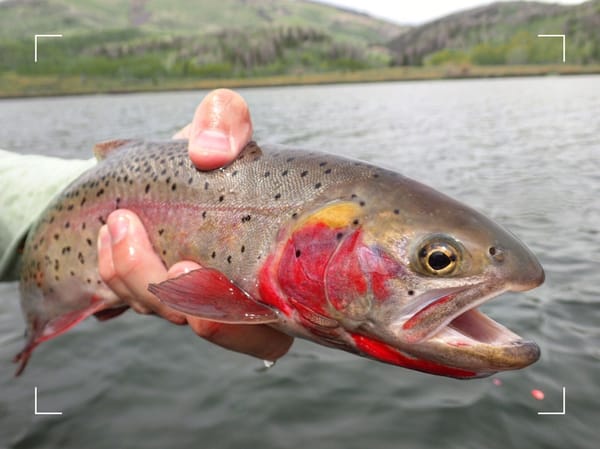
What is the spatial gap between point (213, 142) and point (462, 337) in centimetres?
138

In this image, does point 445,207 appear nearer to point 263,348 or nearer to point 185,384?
point 263,348

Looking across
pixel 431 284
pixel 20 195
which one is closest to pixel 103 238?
pixel 20 195

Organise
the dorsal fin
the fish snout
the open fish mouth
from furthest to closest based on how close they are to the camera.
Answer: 1. the dorsal fin
2. the fish snout
3. the open fish mouth

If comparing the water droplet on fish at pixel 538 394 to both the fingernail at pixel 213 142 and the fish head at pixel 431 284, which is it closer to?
the fish head at pixel 431 284

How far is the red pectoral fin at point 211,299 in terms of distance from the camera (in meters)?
2.24

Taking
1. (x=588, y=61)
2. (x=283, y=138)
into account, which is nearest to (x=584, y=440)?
(x=283, y=138)

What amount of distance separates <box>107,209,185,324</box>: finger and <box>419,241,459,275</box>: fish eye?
1.31 meters

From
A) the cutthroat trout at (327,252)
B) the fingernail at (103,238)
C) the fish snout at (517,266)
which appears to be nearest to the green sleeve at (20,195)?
the cutthroat trout at (327,252)

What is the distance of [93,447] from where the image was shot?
14.3 ft

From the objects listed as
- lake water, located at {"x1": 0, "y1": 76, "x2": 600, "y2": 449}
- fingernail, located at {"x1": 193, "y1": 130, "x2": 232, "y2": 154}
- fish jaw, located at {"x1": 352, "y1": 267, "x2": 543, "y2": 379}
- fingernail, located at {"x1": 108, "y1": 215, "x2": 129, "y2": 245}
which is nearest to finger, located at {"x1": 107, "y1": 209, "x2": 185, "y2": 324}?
fingernail, located at {"x1": 108, "y1": 215, "x2": 129, "y2": 245}

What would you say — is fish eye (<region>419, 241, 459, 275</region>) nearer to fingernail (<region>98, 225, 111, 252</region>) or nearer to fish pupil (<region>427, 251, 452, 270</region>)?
fish pupil (<region>427, 251, 452, 270</region>)

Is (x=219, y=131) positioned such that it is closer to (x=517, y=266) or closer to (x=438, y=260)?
(x=438, y=260)

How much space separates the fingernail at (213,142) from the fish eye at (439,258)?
105 cm

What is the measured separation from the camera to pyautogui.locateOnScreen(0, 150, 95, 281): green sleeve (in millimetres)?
3463
